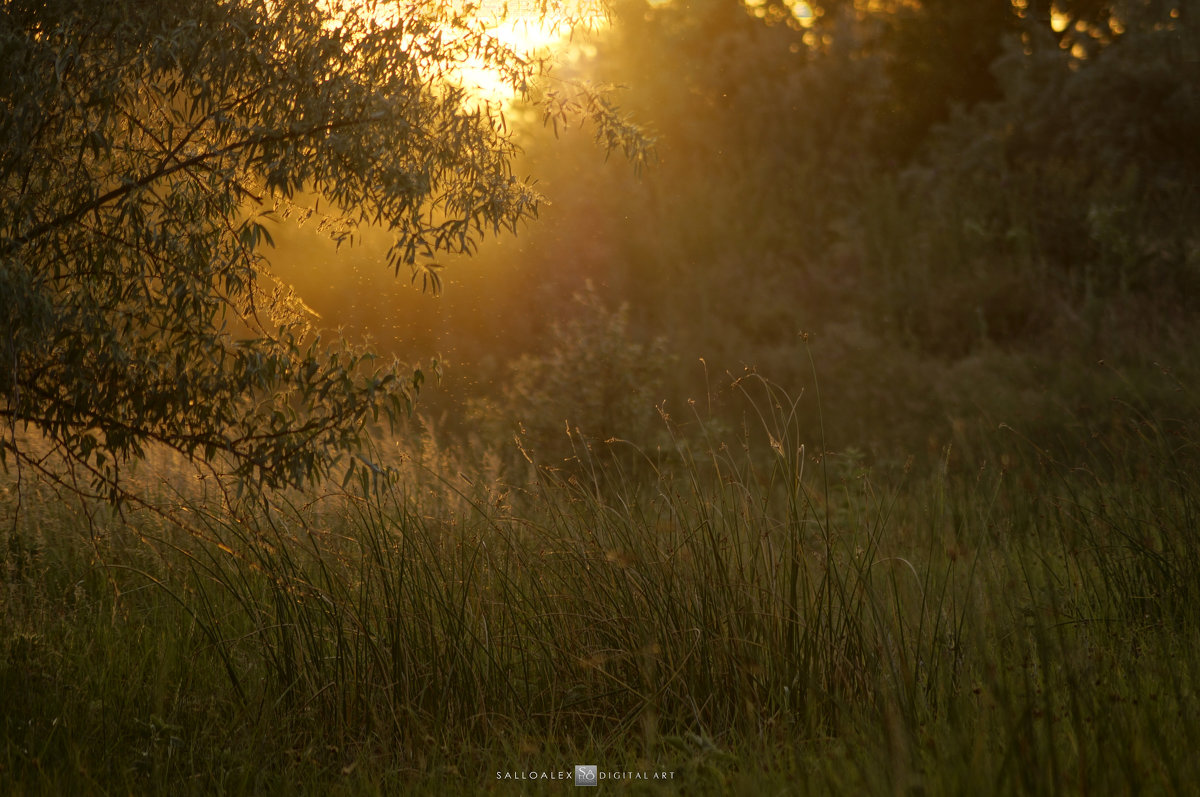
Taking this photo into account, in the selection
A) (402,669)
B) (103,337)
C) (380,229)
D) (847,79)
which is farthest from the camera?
(847,79)

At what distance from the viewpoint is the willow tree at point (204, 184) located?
4.04m

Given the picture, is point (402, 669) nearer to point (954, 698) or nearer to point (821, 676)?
point (821, 676)

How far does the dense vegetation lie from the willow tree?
443 millimetres

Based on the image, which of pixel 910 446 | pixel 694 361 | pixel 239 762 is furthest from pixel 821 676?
pixel 694 361

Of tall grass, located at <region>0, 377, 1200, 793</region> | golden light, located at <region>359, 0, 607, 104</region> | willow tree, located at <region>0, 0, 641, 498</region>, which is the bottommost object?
tall grass, located at <region>0, 377, 1200, 793</region>

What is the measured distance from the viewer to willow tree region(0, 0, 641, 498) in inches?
159

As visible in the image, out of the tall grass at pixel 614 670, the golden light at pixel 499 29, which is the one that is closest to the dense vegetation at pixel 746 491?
the tall grass at pixel 614 670

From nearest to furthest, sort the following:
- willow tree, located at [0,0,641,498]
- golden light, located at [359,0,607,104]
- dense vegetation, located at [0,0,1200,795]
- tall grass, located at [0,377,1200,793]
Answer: tall grass, located at [0,377,1200,793], dense vegetation, located at [0,0,1200,795], willow tree, located at [0,0,641,498], golden light, located at [359,0,607,104]

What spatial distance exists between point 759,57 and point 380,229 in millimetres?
9548

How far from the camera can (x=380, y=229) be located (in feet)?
46.1

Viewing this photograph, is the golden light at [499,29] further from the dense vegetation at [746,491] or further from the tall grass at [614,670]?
the tall grass at [614,670]

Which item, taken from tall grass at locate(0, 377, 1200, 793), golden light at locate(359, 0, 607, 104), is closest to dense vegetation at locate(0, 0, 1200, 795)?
tall grass at locate(0, 377, 1200, 793)

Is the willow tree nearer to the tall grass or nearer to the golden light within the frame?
the golden light

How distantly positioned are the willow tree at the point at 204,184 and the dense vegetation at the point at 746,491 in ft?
1.45
